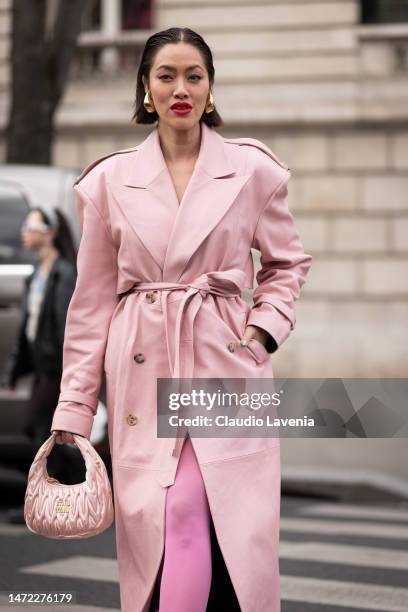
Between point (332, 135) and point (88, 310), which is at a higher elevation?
point (332, 135)

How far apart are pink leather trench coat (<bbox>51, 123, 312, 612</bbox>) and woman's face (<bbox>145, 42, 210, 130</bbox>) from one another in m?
0.11

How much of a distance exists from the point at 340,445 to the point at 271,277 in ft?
30.2

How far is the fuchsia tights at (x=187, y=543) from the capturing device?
3.37 metres

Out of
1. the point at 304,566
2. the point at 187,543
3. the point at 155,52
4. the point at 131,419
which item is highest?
the point at 155,52

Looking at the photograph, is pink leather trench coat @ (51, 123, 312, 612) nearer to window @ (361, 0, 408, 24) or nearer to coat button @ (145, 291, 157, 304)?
coat button @ (145, 291, 157, 304)

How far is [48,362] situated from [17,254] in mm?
809

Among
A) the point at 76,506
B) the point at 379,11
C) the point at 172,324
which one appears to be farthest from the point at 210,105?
the point at 379,11

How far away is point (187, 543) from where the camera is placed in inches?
135

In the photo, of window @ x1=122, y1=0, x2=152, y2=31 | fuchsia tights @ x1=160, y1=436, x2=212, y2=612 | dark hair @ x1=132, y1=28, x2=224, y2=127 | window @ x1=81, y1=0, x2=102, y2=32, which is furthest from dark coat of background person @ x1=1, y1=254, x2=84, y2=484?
window @ x1=81, y1=0, x2=102, y2=32

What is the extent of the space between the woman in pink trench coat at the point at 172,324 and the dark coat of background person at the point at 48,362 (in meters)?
3.96

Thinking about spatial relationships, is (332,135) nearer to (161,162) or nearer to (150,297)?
(161,162)

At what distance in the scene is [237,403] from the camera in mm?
3578

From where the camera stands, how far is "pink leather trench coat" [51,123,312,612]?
350 centimetres

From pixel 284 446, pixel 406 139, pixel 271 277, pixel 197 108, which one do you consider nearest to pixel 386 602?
pixel 271 277
